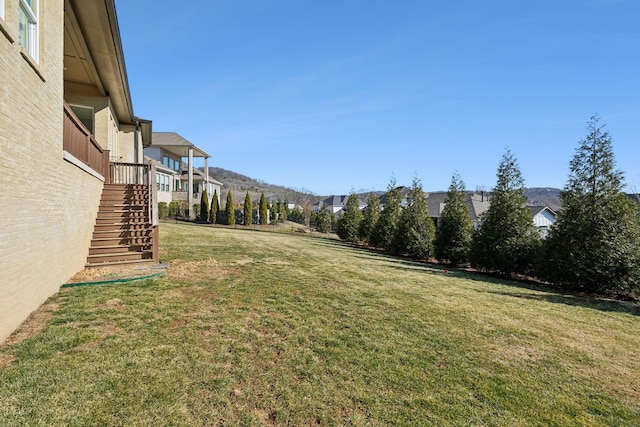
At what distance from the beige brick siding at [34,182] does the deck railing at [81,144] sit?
52 cm

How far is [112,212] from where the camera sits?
9172 millimetres

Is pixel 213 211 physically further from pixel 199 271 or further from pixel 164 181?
pixel 199 271

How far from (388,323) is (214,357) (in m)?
2.85

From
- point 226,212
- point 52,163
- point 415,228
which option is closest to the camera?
point 52,163

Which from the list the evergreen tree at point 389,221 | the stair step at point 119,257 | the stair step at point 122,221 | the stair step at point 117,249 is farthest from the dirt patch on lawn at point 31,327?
the evergreen tree at point 389,221

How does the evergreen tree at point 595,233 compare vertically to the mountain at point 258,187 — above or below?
below

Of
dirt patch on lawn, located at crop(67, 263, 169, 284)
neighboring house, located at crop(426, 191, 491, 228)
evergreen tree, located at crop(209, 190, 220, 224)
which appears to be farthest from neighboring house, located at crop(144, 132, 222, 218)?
neighboring house, located at crop(426, 191, 491, 228)

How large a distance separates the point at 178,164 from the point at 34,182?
111ft

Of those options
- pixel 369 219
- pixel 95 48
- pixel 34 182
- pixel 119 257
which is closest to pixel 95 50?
pixel 95 48

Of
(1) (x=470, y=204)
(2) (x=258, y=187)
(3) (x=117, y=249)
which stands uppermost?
(2) (x=258, y=187)

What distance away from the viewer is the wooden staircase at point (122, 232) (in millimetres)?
7934

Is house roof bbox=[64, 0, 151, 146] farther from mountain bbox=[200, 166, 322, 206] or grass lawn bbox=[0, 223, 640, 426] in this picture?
mountain bbox=[200, 166, 322, 206]

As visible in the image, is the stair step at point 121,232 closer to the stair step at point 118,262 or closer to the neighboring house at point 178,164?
the stair step at point 118,262

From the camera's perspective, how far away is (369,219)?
2412 cm
